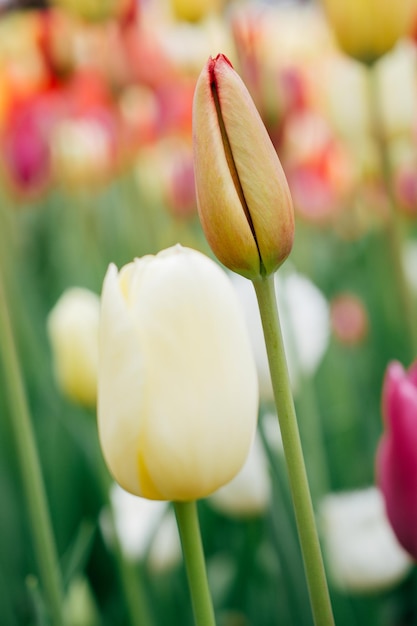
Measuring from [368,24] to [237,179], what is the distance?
46 centimetres

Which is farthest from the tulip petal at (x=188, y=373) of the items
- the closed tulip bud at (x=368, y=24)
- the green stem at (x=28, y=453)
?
the closed tulip bud at (x=368, y=24)

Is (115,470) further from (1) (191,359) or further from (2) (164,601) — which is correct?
(2) (164,601)

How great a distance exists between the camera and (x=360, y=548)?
77 cm

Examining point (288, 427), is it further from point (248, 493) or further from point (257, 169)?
point (248, 493)

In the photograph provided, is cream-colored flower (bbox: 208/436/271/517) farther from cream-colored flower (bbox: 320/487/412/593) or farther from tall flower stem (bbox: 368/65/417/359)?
tall flower stem (bbox: 368/65/417/359)

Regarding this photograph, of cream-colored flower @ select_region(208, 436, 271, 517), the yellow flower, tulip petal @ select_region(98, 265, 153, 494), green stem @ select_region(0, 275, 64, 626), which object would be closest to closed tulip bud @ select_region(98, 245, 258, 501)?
tulip petal @ select_region(98, 265, 153, 494)

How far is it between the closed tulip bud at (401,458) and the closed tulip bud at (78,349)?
0.32 m

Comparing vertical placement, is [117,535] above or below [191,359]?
below

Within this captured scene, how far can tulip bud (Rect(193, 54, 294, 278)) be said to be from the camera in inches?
13.1

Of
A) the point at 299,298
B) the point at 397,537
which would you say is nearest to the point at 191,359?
the point at 397,537

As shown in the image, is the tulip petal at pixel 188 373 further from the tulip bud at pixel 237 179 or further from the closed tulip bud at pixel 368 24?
the closed tulip bud at pixel 368 24

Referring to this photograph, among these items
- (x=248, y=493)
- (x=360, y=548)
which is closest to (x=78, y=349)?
(x=248, y=493)

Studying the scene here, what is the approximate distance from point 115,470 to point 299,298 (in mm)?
463

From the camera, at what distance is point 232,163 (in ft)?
1.12
